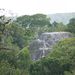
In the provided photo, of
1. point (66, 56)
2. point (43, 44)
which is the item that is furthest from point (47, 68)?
point (43, 44)

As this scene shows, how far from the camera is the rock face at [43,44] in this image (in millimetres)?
35875

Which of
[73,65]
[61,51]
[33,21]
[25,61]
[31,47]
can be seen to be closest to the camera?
[73,65]

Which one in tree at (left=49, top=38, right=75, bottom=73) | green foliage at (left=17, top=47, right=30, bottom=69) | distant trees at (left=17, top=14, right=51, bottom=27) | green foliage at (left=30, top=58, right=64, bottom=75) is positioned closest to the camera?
tree at (left=49, top=38, right=75, bottom=73)

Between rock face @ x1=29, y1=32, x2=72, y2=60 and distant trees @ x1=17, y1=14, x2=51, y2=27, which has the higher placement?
distant trees @ x1=17, y1=14, x2=51, y2=27

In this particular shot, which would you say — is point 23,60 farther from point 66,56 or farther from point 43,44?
point 43,44

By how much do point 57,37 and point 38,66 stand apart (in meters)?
14.0

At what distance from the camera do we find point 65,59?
1059 inches

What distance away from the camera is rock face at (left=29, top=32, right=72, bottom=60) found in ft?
118

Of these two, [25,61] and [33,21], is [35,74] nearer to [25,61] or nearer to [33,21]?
[25,61]

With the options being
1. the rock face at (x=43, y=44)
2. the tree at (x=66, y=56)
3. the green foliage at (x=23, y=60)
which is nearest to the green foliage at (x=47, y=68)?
the tree at (x=66, y=56)

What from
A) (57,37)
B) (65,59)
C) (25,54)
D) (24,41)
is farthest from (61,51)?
(24,41)

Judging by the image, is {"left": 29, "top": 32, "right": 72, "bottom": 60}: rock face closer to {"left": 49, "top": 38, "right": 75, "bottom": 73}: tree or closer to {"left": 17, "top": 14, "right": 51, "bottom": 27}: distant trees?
{"left": 49, "top": 38, "right": 75, "bottom": 73}: tree

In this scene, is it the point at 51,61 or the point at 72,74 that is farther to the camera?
the point at 51,61

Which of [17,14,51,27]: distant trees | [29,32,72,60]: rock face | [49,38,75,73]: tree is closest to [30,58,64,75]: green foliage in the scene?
[49,38,75,73]: tree
